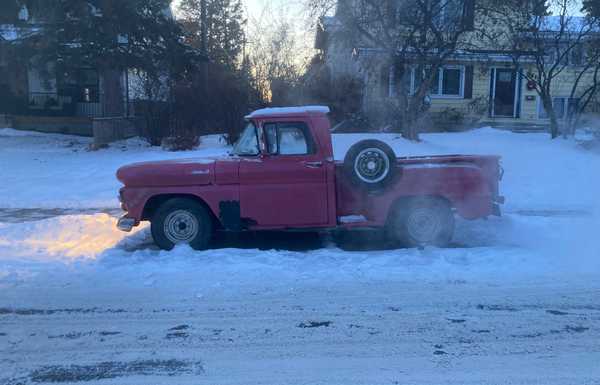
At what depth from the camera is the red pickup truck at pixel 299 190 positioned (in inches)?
313

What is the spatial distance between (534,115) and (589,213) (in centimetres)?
1991

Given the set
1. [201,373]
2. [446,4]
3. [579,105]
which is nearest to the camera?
[201,373]

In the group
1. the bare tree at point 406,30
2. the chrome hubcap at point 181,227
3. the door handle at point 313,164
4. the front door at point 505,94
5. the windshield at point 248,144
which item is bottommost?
the chrome hubcap at point 181,227

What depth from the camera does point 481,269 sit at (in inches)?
281

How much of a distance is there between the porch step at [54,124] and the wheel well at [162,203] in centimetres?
2327

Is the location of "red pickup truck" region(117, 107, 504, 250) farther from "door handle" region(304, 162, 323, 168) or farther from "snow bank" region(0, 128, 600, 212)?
"snow bank" region(0, 128, 600, 212)

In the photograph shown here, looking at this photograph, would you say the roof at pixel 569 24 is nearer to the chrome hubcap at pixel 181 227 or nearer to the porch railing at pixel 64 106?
the chrome hubcap at pixel 181 227

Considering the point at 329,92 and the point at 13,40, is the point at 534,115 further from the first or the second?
the point at 13,40

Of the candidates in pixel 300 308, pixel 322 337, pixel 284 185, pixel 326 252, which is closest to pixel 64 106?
pixel 284 185

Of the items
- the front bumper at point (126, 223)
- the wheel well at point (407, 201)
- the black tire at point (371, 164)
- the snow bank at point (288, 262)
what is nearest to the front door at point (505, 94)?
the snow bank at point (288, 262)

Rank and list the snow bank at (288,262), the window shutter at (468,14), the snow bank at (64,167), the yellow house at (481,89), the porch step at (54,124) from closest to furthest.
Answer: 1. the snow bank at (288,262)
2. the snow bank at (64,167)
3. the window shutter at (468,14)
4. the yellow house at (481,89)
5. the porch step at (54,124)

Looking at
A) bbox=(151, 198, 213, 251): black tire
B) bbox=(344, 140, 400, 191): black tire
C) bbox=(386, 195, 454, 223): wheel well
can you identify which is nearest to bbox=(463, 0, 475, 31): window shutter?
bbox=(386, 195, 454, 223): wheel well

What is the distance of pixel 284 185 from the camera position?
795 centimetres

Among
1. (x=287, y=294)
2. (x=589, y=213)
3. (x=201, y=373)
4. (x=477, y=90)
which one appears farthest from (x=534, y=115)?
(x=201, y=373)
